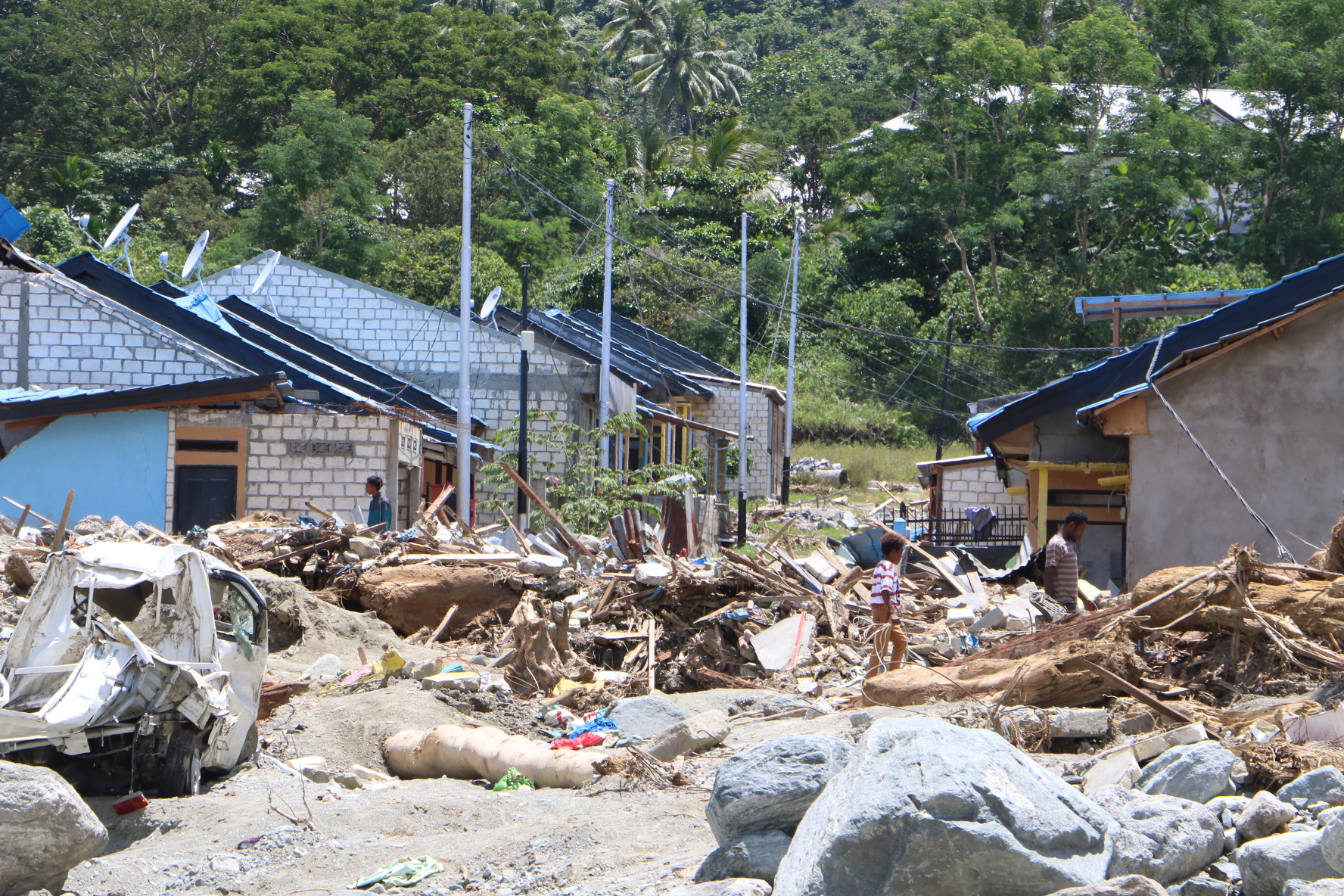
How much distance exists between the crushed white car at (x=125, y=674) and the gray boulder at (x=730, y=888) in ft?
13.7

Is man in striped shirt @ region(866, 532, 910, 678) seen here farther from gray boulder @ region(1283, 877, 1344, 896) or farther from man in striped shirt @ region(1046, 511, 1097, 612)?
gray boulder @ region(1283, 877, 1344, 896)

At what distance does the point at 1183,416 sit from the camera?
15.7 m

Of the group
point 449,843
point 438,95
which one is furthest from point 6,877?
point 438,95

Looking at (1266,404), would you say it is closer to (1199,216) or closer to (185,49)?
(1199,216)

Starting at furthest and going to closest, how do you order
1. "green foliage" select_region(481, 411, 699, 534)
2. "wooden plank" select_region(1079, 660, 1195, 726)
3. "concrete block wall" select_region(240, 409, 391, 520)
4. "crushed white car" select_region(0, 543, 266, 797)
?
"green foliage" select_region(481, 411, 699, 534), "concrete block wall" select_region(240, 409, 391, 520), "wooden plank" select_region(1079, 660, 1195, 726), "crushed white car" select_region(0, 543, 266, 797)

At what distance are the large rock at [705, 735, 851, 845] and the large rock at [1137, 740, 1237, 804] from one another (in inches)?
61.6

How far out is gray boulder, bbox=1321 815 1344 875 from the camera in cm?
540

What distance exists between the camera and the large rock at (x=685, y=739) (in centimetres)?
983

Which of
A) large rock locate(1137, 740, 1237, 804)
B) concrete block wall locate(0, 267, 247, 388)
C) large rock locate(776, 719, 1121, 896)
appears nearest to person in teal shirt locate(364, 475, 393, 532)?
concrete block wall locate(0, 267, 247, 388)

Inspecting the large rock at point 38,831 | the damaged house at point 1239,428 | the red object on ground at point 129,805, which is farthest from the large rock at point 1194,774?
the damaged house at point 1239,428

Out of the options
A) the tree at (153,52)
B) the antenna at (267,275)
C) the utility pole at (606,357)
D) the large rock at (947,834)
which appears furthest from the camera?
the tree at (153,52)

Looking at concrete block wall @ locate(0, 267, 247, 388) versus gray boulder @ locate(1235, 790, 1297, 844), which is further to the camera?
concrete block wall @ locate(0, 267, 247, 388)

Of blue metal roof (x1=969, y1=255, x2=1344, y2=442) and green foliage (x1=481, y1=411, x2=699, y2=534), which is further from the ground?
blue metal roof (x1=969, y1=255, x2=1344, y2=442)

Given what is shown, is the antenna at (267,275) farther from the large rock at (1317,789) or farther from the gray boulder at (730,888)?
the large rock at (1317,789)
